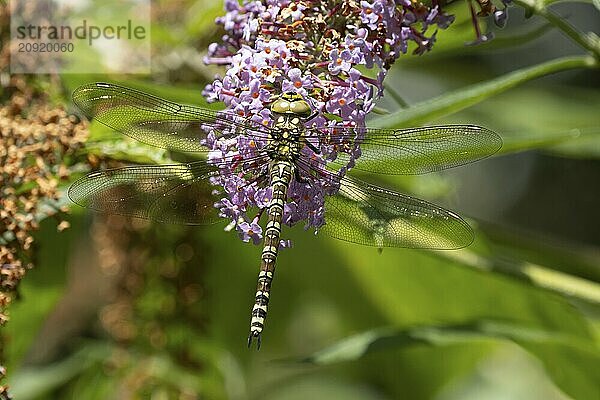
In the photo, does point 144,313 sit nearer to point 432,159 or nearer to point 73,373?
point 73,373

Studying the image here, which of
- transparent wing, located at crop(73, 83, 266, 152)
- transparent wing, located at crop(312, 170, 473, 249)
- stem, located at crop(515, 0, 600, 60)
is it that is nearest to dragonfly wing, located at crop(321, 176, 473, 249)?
transparent wing, located at crop(312, 170, 473, 249)

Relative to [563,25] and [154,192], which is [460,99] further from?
[154,192]

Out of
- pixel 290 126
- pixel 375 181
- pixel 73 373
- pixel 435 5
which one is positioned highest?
pixel 435 5

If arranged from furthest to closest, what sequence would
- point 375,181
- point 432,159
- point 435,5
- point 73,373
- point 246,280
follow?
point 246,280, point 73,373, point 375,181, point 432,159, point 435,5

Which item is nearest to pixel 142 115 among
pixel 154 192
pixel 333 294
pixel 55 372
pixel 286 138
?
pixel 154 192

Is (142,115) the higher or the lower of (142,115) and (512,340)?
the higher

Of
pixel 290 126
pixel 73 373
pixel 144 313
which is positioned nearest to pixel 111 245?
pixel 144 313

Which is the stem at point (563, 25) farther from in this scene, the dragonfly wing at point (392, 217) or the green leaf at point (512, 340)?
the green leaf at point (512, 340)
